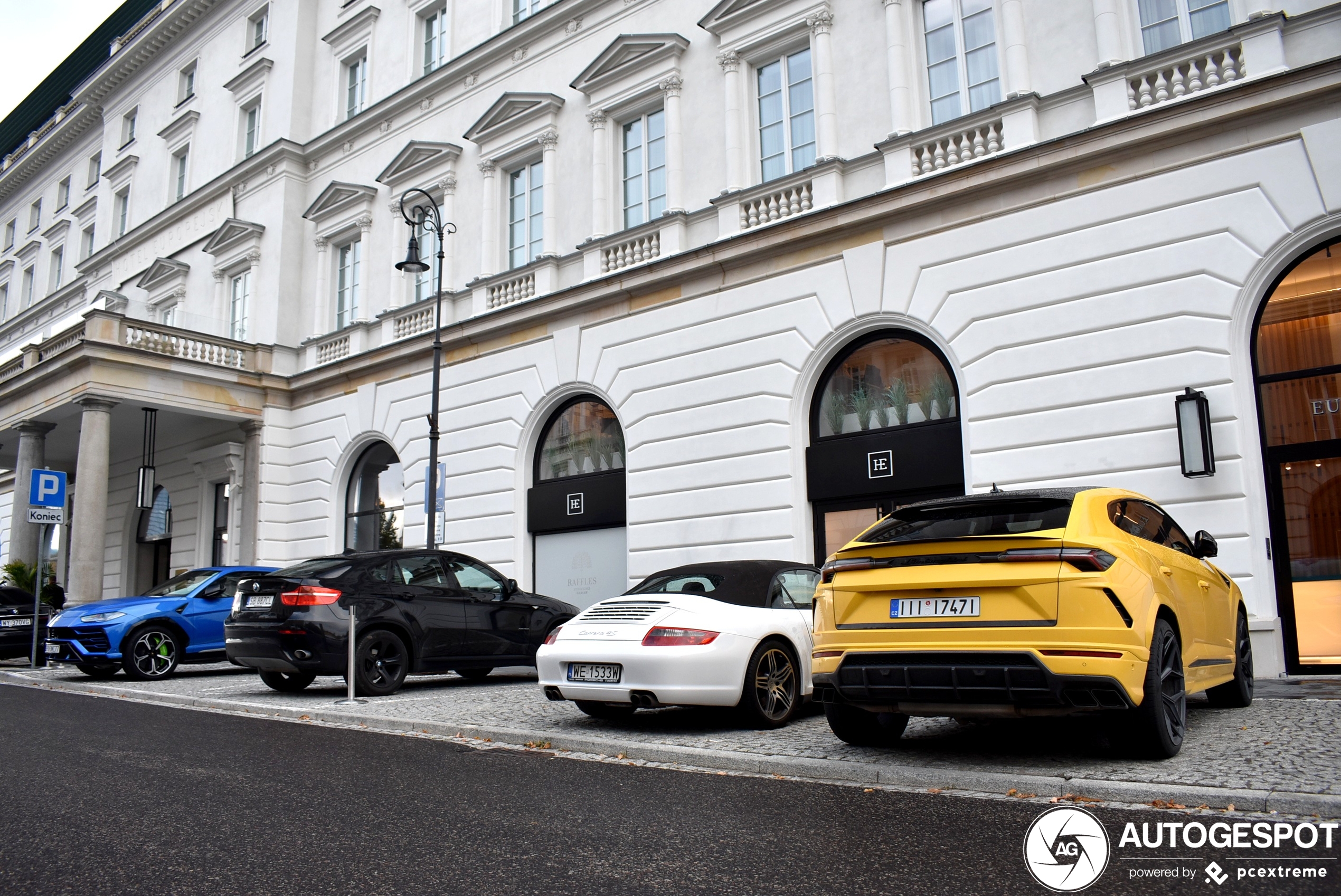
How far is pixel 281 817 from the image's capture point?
466 centimetres

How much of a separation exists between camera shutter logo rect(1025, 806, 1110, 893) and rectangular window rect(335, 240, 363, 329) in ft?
70.4

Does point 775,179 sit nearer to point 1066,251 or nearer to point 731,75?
point 731,75

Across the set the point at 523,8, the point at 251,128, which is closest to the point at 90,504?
the point at 251,128

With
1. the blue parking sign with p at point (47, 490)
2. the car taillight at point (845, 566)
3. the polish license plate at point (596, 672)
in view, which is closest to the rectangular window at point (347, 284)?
the blue parking sign with p at point (47, 490)

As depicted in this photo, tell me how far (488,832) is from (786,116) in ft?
44.5

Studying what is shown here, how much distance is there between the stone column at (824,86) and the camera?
1465 centimetres

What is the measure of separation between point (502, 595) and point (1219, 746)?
27.0ft

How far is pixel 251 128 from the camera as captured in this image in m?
27.2

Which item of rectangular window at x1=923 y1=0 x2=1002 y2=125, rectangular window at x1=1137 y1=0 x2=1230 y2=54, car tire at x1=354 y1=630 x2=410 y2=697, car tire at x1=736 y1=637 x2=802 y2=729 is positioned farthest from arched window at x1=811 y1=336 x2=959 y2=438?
car tire at x1=354 y1=630 x2=410 y2=697

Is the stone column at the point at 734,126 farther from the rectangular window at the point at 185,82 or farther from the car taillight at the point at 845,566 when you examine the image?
the rectangular window at the point at 185,82

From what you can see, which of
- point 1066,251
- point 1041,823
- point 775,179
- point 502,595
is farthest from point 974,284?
point 1041,823

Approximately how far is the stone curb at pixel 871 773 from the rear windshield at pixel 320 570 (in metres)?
1.82

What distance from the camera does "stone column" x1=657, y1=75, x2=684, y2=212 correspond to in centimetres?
1661

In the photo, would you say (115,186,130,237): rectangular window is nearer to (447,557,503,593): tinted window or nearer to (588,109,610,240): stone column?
(588,109,610,240): stone column
